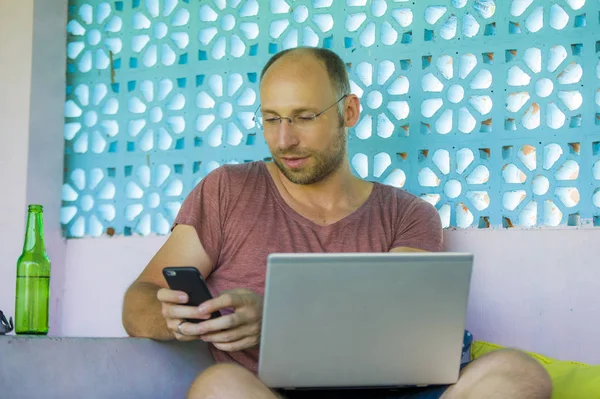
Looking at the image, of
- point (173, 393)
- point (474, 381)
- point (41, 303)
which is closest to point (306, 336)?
point (474, 381)

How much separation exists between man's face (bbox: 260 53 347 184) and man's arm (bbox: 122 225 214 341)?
0.31 m

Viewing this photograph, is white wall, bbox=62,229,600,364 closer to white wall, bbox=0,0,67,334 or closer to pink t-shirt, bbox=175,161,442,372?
pink t-shirt, bbox=175,161,442,372

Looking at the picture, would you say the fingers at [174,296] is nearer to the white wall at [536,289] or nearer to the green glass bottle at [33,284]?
the green glass bottle at [33,284]

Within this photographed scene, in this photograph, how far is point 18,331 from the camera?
6.59 feet

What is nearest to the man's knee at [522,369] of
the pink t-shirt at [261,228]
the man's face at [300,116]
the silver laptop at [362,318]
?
the silver laptop at [362,318]

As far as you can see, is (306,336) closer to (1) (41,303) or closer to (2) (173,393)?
(2) (173,393)

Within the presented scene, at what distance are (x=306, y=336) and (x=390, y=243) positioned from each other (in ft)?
2.37

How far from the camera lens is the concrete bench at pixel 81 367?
168cm

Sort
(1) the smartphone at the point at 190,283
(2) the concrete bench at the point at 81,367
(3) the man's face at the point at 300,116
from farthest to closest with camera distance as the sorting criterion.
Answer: (3) the man's face at the point at 300,116
(2) the concrete bench at the point at 81,367
(1) the smartphone at the point at 190,283

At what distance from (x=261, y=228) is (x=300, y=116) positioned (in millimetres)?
300

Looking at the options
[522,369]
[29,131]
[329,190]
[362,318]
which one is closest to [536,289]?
[329,190]

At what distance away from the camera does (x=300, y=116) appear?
→ 210cm

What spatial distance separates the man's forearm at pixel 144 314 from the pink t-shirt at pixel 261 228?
0.69 feet

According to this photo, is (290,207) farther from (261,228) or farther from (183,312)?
(183,312)
